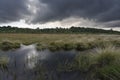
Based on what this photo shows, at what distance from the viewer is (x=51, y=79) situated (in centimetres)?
886

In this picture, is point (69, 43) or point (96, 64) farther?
point (69, 43)

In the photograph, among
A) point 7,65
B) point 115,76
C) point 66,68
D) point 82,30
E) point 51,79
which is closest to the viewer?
point 115,76

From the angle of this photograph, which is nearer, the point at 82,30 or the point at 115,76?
the point at 115,76

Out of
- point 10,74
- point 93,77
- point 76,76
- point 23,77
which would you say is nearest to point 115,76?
point 93,77

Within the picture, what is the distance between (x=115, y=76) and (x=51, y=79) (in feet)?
8.15

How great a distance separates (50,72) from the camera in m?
10.0

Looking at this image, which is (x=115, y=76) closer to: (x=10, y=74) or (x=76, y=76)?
(x=76, y=76)

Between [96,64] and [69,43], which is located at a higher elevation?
[96,64]

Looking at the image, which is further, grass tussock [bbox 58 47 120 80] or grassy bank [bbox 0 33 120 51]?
grassy bank [bbox 0 33 120 51]

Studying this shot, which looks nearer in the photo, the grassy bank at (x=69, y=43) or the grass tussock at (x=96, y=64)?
the grass tussock at (x=96, y=64)

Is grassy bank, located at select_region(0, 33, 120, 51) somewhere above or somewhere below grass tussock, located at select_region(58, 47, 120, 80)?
below

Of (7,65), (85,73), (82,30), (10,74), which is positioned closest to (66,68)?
(85,73)

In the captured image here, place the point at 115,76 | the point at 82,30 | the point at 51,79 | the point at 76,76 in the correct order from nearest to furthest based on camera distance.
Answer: the point at 115,76, the point at 51,79, the point at 76,76, the point at 82,30

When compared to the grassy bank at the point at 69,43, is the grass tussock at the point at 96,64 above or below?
above
